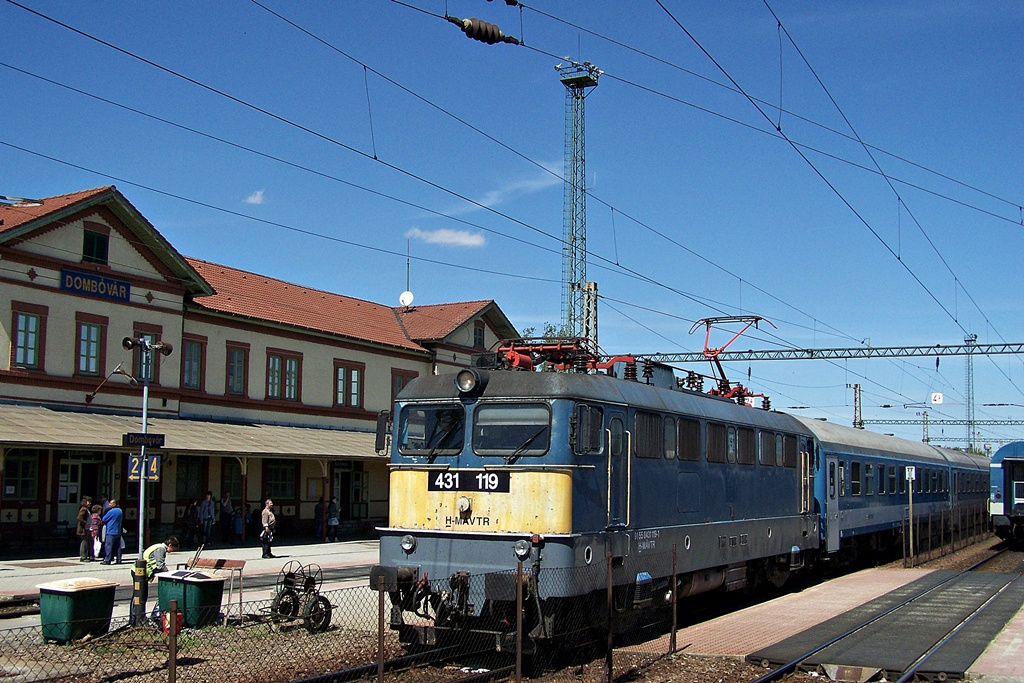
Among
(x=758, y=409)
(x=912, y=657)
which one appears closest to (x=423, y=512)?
(x=912, y=657)

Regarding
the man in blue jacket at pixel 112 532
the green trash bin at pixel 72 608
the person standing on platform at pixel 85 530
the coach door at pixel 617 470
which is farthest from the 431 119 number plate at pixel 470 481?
the person standing on platform at pixel 85 530

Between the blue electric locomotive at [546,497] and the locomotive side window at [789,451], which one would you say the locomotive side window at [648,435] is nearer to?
the blue electric locomotive at [546,497]

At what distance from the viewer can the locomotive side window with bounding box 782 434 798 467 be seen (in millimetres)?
19188

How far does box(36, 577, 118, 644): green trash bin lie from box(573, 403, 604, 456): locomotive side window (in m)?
5.98

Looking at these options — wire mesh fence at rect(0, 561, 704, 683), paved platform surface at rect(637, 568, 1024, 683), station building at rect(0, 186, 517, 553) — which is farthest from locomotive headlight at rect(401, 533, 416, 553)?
station building at rect(0, 186, 517, 553)

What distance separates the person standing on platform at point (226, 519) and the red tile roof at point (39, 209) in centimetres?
957

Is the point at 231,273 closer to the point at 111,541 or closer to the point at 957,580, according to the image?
the point at 111,541

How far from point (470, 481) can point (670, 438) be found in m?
3.45

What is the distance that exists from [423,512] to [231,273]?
28.1m

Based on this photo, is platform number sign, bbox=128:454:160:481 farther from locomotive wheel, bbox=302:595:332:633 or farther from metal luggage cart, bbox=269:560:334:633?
locomotive wheel, bbox=302:595:332:633

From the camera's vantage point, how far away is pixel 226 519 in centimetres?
3117

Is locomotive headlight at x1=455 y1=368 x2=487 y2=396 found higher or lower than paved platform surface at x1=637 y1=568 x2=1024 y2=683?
higher

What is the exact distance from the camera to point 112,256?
2978cm

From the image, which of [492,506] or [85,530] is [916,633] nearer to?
[492,506]
